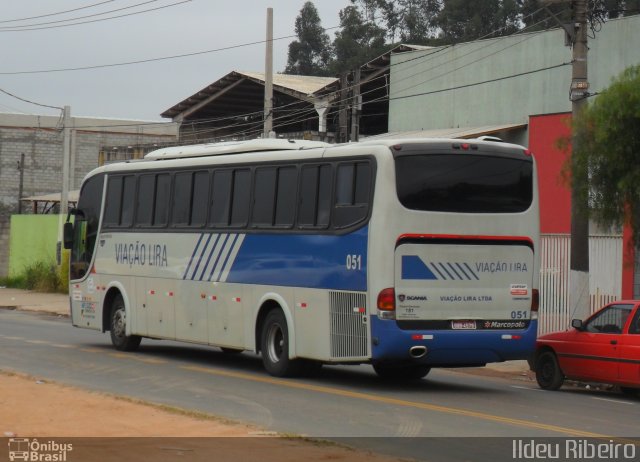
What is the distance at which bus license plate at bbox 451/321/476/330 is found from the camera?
15.6m

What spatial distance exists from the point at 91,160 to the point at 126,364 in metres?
47.2

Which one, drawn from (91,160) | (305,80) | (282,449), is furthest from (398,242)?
(91,160)

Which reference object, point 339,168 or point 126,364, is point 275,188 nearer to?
point 339,168

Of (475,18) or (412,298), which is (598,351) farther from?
(475,18)

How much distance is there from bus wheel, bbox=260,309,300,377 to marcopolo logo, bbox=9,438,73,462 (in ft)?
23.7

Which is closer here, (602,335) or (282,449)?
(282,449)

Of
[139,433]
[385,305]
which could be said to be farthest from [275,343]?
[139,433]

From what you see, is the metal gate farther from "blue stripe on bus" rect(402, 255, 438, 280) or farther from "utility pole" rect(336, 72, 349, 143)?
"utility pole" rect(336, 72, 349, 143)

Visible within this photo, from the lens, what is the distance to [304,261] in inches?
655

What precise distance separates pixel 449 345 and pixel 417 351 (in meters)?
0.50

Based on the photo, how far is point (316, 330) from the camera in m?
16.2

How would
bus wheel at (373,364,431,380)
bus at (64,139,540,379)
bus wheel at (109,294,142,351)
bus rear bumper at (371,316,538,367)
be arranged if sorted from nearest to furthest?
1. bus rear bumper at (371,316,538,367)
2. bus at (64,139,540,379)
3. bus wheel at (373,364,431,380)
4. bus wheel at (109,294,142,351)

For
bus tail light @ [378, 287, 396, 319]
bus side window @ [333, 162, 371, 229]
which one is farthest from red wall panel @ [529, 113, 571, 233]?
bus tail light @ [378, 287, 396, 319]

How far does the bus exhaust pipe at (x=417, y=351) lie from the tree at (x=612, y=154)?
5.15 meters
